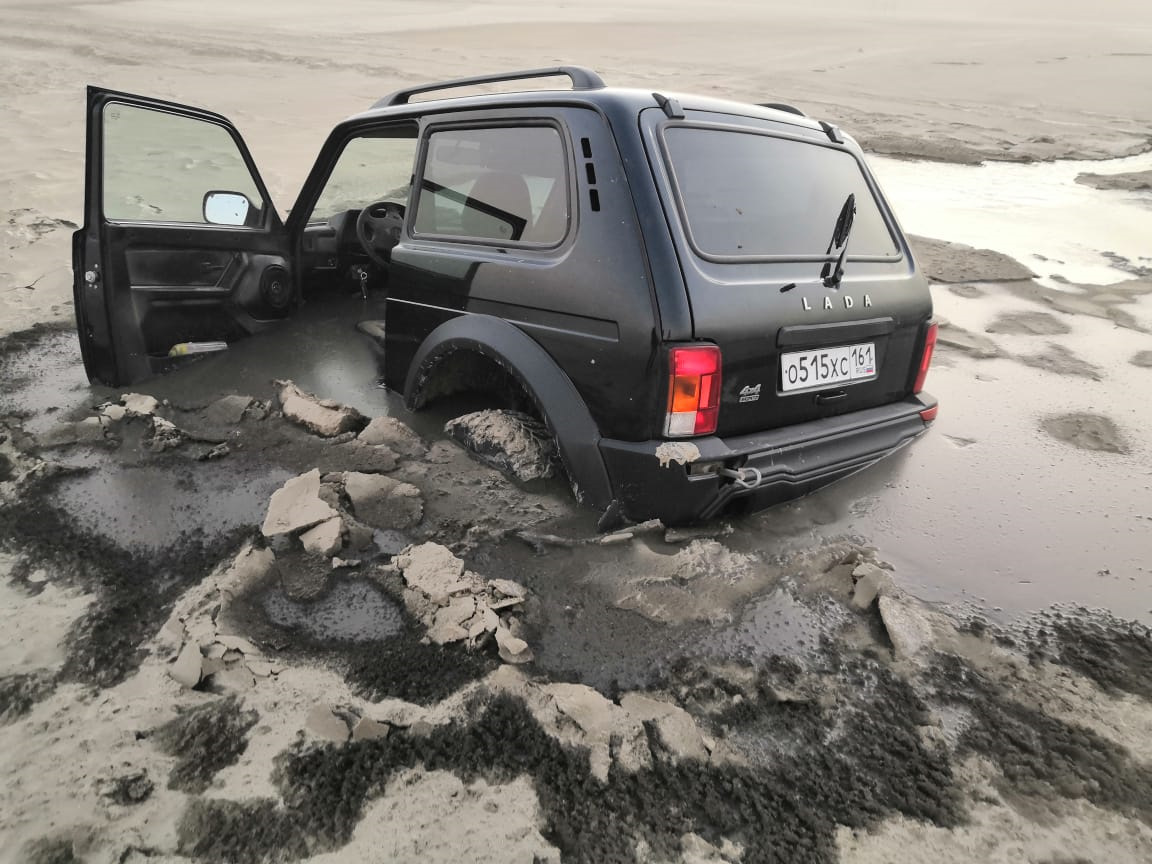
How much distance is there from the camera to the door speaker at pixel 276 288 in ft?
13.4

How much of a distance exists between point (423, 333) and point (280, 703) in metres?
1.62

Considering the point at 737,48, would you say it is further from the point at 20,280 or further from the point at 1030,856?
the point at 1030,856

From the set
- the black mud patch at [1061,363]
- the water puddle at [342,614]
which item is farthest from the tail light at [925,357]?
the water puddle at [342,614]

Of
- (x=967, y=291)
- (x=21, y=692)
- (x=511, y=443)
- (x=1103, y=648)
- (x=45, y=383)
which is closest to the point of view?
(x=21, y=692)

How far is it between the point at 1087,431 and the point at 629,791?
10.6 ft

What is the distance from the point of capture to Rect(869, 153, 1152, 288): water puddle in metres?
7.00

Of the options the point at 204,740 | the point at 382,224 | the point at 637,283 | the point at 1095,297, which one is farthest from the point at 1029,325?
the point at 204,740

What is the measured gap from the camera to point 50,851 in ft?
5.17

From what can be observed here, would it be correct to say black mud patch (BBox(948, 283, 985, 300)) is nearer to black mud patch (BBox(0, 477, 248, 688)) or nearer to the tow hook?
the tow hook

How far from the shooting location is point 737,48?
94.2 ft

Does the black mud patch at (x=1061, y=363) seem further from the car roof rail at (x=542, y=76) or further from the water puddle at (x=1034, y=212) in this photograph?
the car roof rail at (x=542, y=76)

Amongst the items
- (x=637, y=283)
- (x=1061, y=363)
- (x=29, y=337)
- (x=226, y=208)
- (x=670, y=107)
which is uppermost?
(x=670, y=107)

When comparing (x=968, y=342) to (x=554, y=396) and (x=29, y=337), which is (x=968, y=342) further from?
(x=29, y=337)

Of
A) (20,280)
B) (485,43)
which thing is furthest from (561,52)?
(20,280)
